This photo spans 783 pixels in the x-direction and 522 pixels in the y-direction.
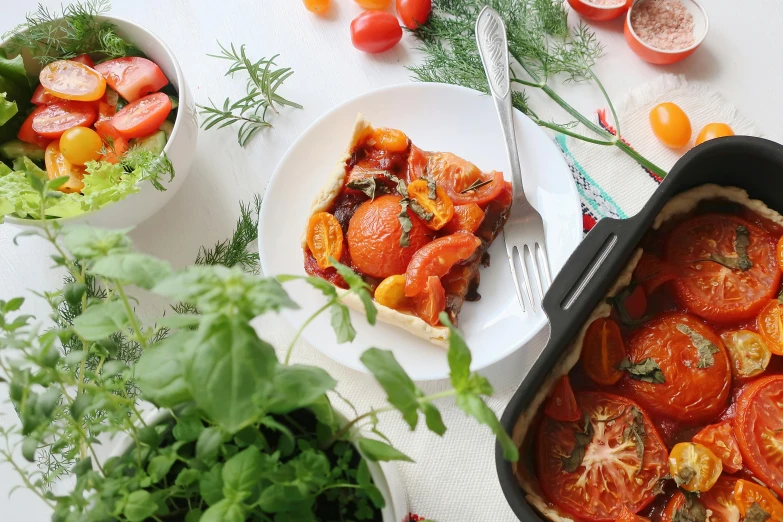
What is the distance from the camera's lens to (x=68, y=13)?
6.46 feet

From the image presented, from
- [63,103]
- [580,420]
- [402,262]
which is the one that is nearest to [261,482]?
[580,420]

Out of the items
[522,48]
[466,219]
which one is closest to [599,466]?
[466,219]

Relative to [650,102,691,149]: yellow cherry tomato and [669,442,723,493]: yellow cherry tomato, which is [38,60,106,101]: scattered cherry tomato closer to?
[650,102,691,149]: yellow cherry tomato

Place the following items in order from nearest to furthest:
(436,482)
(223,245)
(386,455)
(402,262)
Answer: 1. (386,455)
2. (436,482)
3. (402,262)
4. (223,245)

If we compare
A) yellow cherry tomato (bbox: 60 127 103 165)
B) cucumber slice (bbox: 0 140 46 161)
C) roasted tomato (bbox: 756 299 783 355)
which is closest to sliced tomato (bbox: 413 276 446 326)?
roasted tomato (bbox: 756 299 783 355)

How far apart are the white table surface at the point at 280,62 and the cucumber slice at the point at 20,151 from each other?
0.28m

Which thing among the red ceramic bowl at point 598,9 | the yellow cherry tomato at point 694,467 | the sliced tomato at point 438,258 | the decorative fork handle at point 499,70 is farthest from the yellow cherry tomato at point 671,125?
the yellow cherry tomato at point 694,467

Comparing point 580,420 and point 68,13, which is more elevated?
point 68,13

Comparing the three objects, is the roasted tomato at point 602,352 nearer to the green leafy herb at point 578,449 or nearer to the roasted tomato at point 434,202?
the green leafy herb at point 578,449

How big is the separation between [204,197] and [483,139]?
0.95 metres

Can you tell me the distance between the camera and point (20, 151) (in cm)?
201

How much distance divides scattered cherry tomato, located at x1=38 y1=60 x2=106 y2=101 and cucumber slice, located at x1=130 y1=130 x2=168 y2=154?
0.21 metres

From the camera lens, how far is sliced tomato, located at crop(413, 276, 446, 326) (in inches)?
72.4

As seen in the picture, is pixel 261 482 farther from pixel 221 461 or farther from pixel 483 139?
pixel 483 139
